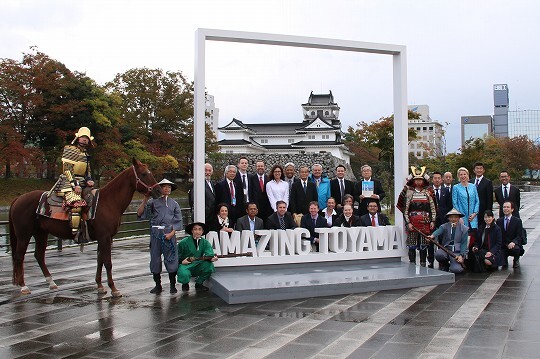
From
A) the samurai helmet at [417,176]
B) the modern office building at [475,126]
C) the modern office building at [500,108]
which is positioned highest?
the modern office building at [500,108]

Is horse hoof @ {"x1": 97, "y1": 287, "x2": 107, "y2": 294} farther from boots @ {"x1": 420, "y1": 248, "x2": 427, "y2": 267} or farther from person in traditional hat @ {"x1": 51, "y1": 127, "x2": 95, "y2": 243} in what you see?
boots @ {"x1": 420, "y1": 248, "x2": 427, "y2": 267}

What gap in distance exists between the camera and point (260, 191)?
909cm

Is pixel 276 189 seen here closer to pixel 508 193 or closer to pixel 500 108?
pixel 508 193

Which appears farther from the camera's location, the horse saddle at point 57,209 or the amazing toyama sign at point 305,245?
the amazing toyama sign at point 305,245

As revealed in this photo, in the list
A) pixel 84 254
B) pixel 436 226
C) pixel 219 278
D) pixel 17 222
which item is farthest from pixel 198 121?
pixel 84 254

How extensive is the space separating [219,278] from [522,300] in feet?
12.7

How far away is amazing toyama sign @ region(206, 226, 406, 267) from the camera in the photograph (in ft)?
26.9

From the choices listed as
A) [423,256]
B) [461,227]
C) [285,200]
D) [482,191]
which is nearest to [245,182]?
[285,200]

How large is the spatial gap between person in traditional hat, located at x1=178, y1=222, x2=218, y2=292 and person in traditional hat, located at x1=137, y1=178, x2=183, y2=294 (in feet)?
0.42

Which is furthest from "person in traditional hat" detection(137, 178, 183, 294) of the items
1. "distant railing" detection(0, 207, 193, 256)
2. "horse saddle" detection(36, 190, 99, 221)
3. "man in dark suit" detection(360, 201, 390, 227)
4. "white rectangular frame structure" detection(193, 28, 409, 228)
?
"man in dark suit" detection(360, 201, 390, 227)

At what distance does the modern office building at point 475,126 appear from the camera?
145 meters

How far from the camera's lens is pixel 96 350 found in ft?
16.0

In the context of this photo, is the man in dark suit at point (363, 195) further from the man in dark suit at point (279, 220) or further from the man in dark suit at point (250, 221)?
the man in dark suit at point (250, 221)

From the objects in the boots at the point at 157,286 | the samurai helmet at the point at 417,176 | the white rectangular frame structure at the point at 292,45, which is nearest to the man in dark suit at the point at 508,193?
the samurai helmet at the point at 417,176
